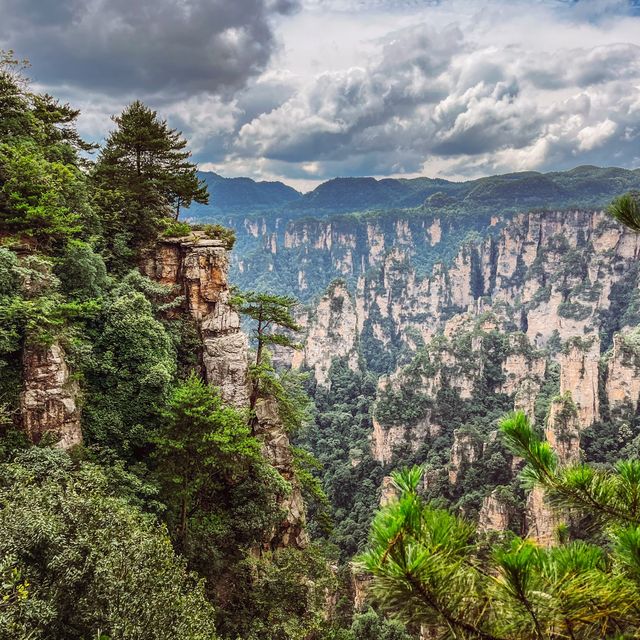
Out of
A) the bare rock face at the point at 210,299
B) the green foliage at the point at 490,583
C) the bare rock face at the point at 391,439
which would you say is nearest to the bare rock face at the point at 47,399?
the bare rock face at the point at 210,299

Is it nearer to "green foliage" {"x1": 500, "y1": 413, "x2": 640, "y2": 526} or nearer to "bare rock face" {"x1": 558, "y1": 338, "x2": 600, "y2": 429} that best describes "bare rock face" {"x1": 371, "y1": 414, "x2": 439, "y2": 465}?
"bare rock face" {"x1": 558, "y1": 338, "x2": 600, "y2": 429}

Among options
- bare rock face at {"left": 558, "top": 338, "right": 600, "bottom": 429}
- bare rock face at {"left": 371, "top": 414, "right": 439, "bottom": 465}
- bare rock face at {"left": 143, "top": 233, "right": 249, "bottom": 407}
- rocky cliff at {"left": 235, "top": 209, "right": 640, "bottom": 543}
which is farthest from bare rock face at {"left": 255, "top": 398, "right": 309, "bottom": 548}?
bare rock face at {"left": 371, "top": 414, "right": 439, "bottom": 465}

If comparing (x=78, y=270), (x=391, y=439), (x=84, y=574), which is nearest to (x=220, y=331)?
(x=78, y=270)

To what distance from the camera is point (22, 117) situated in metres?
15.8

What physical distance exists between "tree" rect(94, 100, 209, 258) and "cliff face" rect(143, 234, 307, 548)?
4.82ft

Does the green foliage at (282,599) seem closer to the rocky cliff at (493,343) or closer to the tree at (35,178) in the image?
the rocky cliff at (493,343)

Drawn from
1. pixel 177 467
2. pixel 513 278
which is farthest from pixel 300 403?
pixel 513 278

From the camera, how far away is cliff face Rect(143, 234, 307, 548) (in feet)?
53.4

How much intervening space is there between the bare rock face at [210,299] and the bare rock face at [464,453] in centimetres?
3227

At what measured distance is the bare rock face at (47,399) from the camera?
10.9m

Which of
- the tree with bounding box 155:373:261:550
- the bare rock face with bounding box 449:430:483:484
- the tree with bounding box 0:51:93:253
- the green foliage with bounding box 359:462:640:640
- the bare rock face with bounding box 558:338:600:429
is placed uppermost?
the tree with bounding box 0:51:93:253

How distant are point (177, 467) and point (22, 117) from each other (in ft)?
43.1

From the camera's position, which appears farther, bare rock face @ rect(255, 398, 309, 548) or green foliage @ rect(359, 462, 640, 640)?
bare rock face @ rect(255, 398, 309, 548)

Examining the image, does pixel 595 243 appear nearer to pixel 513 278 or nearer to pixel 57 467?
pixel 513 278
